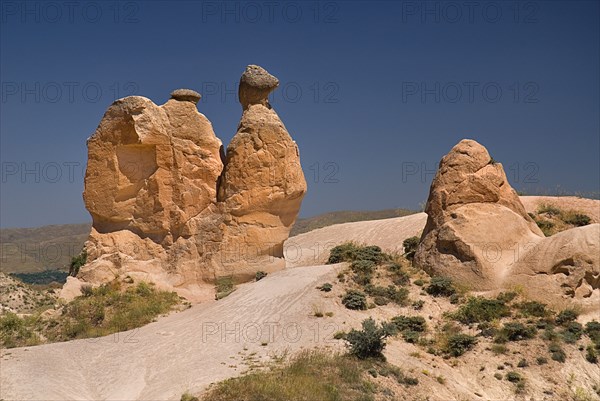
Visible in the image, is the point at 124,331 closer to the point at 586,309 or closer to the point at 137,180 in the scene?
the point at 137,180

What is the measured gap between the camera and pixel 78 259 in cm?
1925

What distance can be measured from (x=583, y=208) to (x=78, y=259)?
81.0 ft

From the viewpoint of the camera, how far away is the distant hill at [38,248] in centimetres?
7719

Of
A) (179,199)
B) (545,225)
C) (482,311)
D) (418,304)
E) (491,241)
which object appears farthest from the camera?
(545,225)

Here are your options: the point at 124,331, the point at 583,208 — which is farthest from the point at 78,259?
the point at 583,208

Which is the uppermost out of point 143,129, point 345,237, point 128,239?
point 143,129

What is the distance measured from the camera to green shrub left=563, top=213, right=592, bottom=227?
24.9 m

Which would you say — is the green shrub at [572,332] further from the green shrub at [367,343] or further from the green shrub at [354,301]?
the green shrub at [354,301]

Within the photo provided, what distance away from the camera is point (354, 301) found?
15250 mm

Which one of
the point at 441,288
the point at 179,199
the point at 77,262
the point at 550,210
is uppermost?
the point at 179,199

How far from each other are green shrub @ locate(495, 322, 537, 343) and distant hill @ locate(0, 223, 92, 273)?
95.7ft

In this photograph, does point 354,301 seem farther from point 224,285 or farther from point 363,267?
point 224,285

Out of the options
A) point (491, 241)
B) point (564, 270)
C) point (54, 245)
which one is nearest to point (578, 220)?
point (491, 241)

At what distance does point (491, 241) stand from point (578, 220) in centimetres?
1121
